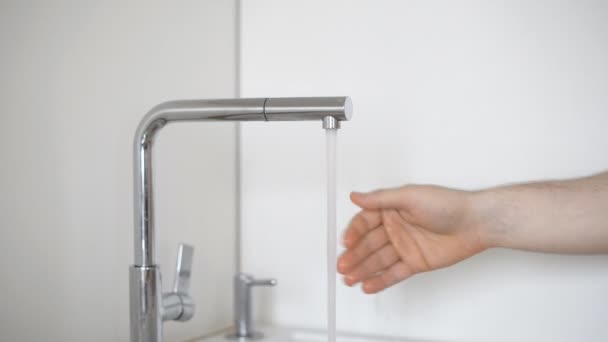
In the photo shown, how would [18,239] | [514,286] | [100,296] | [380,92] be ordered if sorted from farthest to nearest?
1. [380,92]
2. [514,286]
3. [100,296]
4. [18,239]

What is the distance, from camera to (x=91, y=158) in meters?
1.01

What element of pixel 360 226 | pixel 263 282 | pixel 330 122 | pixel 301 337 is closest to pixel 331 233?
pixel 330 122

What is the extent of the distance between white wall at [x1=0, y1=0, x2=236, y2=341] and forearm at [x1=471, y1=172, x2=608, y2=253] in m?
0.55

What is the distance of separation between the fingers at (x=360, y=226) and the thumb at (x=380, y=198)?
0.17 feet

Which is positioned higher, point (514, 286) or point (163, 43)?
point (163, 43)

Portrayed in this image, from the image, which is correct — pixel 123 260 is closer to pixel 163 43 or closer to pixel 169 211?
pixel 169 211

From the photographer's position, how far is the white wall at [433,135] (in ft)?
3.72

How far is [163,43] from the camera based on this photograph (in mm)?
1179

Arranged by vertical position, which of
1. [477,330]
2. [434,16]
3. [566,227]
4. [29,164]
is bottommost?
[477,330]

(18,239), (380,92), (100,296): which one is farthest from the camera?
(380,92)

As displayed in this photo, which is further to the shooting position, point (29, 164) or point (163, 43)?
point (163, 43)

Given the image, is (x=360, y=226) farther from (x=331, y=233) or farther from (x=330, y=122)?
(x=330, y=122)

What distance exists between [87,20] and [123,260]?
1.29ft

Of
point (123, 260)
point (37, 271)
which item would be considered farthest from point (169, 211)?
point (37, 271)
